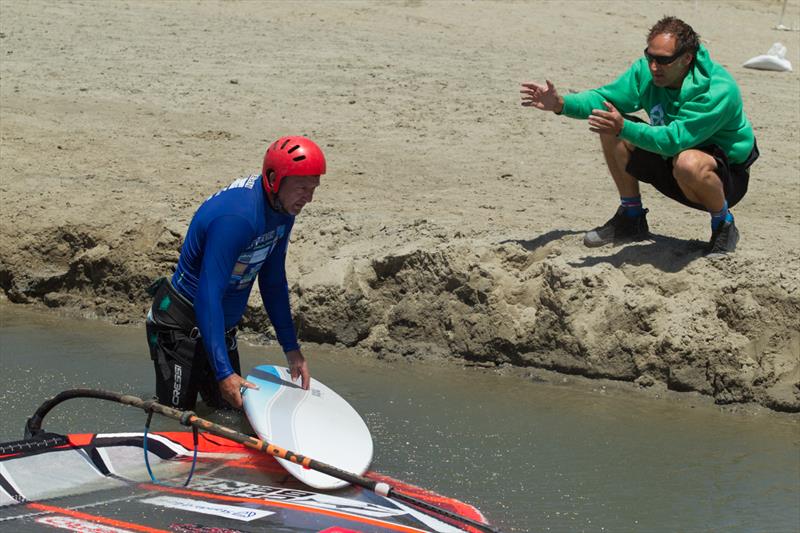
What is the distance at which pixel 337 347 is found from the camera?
25.6 ft

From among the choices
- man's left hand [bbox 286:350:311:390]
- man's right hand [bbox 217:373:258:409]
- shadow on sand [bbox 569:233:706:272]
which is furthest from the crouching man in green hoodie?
man's right hand [bbox 217:373:258:409]

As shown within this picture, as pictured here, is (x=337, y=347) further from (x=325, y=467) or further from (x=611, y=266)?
(x=325, y=467)

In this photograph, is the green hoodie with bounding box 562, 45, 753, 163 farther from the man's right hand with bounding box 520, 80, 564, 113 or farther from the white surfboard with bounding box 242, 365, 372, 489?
the white surfboard with bounding box 242, 365, 372, 489

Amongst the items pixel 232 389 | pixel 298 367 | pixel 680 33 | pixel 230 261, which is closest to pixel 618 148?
pixel 680 33

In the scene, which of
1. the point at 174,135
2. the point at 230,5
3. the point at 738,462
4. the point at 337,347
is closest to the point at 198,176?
the point at 174,135

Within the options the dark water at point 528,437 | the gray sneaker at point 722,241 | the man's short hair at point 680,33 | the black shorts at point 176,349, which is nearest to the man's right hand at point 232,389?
the black shorts at point 176,349

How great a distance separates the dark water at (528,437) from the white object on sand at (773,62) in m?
8.15

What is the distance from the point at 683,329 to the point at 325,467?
10.3ft

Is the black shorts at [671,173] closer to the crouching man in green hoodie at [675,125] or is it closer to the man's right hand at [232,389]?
the crouching man in green hoodie at [675,125]

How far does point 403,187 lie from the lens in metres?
9.60

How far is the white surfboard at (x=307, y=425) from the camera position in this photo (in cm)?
511

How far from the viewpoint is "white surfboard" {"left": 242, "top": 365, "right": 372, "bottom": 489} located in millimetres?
5105

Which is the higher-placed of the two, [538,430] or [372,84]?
[372,84]

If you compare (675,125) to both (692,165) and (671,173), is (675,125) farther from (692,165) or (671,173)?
(671,173)
